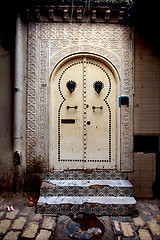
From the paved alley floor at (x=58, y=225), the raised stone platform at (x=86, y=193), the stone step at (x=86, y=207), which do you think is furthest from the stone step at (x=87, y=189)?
the paved alley floor at (x=58, y=225)

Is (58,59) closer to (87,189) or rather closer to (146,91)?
(146,91)

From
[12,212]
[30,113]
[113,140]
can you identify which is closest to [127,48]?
[113,140]

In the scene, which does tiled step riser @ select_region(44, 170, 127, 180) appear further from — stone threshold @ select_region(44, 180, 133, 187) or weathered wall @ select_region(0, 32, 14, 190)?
weathered wall @ select_region(0, 32, 14, 190)

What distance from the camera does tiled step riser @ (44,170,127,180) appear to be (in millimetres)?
2842

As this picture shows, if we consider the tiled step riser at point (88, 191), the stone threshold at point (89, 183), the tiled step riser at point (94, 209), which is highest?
the stone threshold at point (89, 183)

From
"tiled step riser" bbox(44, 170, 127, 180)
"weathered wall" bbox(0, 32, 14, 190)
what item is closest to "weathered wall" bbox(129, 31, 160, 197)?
"tiled step riser" bbox(44, 170, 127, 180)

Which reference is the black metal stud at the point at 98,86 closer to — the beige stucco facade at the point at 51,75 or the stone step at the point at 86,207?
the beige stucco facade at the point at 51,75

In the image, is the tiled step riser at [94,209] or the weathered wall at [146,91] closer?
the tiled step riser at [94,209]

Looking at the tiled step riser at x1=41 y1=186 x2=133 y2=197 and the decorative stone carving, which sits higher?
the decorative stone carving

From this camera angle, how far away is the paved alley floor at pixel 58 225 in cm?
194

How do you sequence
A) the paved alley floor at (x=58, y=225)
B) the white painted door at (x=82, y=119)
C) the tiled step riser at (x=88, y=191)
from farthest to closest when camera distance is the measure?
the white painted door at (x=82, y=119), the tiled step riser at (x=88, y=191), the paved alley floor at (x=58, y=225)

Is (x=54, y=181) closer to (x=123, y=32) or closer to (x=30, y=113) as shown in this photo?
(x=30, y=113)

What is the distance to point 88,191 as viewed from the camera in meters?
2.58

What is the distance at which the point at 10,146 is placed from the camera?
2.99m
